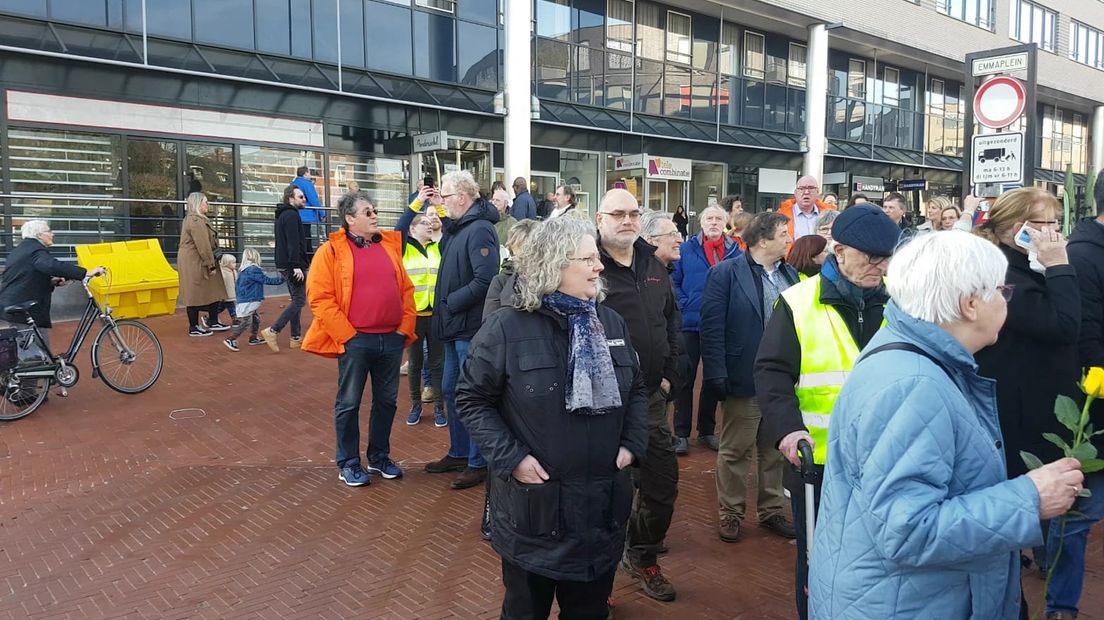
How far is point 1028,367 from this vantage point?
336cm

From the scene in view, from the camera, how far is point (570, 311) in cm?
288

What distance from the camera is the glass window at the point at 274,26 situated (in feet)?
47.5

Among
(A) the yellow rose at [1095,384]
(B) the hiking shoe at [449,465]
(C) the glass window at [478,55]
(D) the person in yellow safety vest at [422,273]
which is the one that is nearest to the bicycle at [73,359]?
(D) the person in yellow safety vest at [422,273]

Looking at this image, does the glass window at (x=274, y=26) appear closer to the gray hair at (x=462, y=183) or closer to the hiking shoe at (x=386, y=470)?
the gray hair at (x=462, y=183)

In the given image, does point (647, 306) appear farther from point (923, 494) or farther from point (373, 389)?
point (373, 389)

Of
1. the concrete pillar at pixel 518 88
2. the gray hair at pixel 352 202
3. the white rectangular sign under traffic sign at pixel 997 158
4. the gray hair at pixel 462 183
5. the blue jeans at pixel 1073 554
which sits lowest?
the blue jeans at pixel 1073 554

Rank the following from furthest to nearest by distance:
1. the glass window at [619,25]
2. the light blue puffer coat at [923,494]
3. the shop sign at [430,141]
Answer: the glass window at [619,25]
the shop sign at [430,141]
the light blue puffer coat at [923,494]

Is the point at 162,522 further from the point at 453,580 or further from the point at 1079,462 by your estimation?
the point at 1079,462

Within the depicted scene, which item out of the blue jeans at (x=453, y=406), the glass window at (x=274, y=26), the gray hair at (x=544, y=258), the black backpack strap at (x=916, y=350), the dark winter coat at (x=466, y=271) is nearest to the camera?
the black backpack strap at (x=916, y=350)

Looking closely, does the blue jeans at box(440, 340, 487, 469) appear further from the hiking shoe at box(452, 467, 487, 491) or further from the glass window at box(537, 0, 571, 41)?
the glass window at box(537, 0, 571, 41)

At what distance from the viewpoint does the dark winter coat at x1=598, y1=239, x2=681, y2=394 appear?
3.86 metres

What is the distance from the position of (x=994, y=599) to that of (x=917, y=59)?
93.7 feet

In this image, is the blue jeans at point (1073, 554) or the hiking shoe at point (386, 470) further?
the hiking shoe at point (386, 470)

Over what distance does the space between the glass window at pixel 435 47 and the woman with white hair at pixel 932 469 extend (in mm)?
15831
